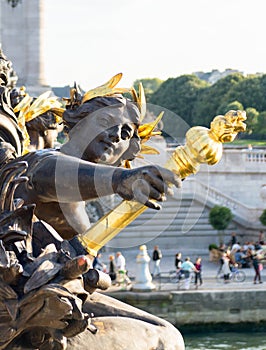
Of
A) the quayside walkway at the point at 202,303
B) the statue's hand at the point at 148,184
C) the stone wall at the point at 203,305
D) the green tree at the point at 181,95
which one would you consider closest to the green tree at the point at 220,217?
the quayside walkway at the point at 202,303

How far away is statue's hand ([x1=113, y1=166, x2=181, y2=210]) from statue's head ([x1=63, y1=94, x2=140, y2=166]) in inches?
19.5

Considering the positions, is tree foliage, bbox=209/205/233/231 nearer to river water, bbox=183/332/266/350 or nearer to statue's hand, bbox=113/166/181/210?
river water, bbox=183/332/266/350

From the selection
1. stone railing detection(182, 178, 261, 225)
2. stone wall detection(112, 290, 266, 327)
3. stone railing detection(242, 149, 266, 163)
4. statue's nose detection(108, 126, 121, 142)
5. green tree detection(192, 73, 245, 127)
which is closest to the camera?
statue's nose detection(108, 126, 121, 142)

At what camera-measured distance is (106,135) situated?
3908 millimetres

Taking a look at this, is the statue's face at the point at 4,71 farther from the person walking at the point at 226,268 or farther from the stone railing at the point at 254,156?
the stone railing at the point at 254,156

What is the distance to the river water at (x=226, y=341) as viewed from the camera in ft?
54.0

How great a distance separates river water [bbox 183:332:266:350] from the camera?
1647 centimetres

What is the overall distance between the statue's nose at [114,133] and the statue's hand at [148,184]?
49 centimetres

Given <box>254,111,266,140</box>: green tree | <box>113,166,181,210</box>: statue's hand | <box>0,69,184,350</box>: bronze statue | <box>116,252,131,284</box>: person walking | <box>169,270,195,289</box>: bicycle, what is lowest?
<box>254,111,266,140</box>: green tree

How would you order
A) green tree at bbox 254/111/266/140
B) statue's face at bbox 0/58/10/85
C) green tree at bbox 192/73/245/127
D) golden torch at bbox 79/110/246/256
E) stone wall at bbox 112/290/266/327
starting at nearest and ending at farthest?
1. golden torch at bbox 79/110/246/256
2. statue's face at bbox 0/58/10/85
3. stone wall at bbox 112/290/266/327
4. green tree at bbox 254/111/266/140
5. green tree at bbox 192/73/245/127

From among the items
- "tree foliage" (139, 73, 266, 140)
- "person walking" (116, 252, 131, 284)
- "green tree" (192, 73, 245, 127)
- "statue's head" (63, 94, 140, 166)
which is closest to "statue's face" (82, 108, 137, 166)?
"statue's head" (63, 94, 140, 166)

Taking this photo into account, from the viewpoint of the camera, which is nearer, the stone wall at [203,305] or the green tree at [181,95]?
the stone wall at [203,305]

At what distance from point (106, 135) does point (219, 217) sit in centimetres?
2170

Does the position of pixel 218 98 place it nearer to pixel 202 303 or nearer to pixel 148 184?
pixel 202 303
